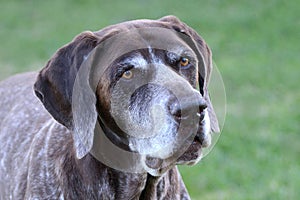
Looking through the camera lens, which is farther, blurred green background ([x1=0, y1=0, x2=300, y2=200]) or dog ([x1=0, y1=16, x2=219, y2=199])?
blurred green background ([x1=0, y1=0, x2=300, y2=200])

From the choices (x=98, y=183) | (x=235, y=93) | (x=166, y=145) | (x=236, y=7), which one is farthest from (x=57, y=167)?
(x=236, y=7)

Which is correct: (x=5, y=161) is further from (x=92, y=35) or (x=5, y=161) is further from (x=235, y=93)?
(x=235, y=93)

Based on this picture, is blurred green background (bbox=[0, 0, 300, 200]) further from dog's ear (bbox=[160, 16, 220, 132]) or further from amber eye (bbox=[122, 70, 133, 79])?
amber eye (bbox=[122, 70, 133, 79])

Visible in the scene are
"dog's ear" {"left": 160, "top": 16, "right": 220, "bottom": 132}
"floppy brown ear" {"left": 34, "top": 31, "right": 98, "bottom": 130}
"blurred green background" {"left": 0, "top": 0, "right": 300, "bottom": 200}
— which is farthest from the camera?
"blurred green background" {"left": 0, "top": 0, "right": 300, "bottom": 200}

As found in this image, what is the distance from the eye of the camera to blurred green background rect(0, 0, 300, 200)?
25.8ft

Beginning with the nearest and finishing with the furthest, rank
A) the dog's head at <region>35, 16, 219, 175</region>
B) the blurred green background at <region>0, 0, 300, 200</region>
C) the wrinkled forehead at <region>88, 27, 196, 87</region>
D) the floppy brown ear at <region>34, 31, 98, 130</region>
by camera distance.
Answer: the dog's head at <region>35, 16, 219, 175</region>, the wrinkled forehead at <region>88, 27, 196, 87</region>, the floppy brown ear at <region>34, 31, 98, 130</region>, the blurred green background at <region>0, 0, 300, 200</region>

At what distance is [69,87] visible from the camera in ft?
15.5

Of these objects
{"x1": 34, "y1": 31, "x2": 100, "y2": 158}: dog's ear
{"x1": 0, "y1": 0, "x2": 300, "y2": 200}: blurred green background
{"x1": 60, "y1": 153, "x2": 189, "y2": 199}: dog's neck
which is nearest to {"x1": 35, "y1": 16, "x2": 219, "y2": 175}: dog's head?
{"x1": 34, "y1": 31, "x2": 100, "y2": 158}: dog's ear

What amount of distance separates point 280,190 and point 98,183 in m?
2.99

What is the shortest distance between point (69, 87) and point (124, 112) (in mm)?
353

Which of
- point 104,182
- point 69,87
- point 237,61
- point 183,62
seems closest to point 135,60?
point 183,62

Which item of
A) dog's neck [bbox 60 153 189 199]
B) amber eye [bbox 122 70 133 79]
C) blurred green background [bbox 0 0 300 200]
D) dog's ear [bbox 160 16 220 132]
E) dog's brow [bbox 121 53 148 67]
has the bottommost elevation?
blurred green background [bbox 0 0 300 200]

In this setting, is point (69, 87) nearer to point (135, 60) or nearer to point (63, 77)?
point (63, 77)

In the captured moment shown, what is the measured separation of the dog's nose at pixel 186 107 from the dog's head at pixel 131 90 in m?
0.04
